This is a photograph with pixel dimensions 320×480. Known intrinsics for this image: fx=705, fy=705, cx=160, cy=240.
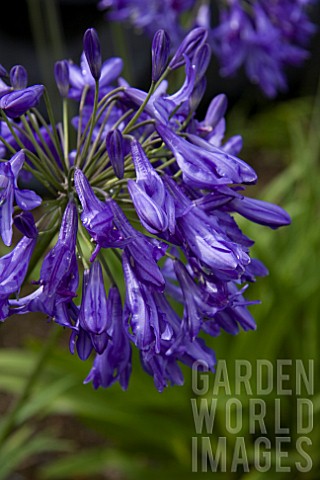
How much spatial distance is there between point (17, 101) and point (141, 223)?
26 centimetres

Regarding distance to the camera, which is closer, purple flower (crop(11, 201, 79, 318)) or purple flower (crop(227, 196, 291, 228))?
purple flower (crop(11, 201, 79, 318))

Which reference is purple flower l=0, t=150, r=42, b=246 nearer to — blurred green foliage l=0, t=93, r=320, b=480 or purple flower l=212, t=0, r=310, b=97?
blurred green foliage l=0, t=93, r=320, b=480

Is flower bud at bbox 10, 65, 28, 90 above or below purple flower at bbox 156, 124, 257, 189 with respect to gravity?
above

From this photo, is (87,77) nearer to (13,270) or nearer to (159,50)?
(159,50)

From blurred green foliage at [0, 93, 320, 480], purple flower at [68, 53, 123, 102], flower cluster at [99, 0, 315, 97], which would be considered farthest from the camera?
flower cluster at [99, 0, 315, 97]

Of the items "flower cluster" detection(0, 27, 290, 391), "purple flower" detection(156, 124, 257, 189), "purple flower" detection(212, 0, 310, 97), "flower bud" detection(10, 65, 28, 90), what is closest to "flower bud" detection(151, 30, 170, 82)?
"flower cluster" detection(0, 27, 290, 391)

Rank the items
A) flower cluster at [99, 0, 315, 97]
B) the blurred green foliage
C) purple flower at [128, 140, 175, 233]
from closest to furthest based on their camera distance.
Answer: purple flower at [128, 140, 175, 233], the blurred green foliage, flower cluster at [99, 0, 315, 97]

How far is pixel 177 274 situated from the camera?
119cm

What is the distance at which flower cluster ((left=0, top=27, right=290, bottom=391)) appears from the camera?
1027 millimetres

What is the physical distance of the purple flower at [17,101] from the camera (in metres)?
1.05

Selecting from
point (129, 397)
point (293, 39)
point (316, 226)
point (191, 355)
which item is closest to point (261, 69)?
point (293, 39)

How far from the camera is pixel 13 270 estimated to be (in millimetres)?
1061

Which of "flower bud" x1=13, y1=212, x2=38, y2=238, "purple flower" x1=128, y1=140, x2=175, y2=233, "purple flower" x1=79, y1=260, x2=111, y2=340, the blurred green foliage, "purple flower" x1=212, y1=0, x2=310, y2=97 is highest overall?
"purple flower" x1=128, y1=140, x2=175, y2=233

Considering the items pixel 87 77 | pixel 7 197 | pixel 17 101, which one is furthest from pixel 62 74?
pixel 7 197
